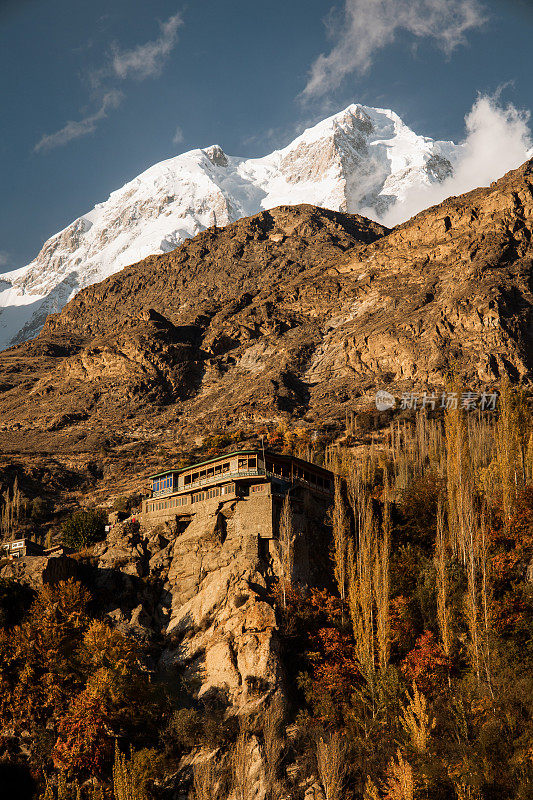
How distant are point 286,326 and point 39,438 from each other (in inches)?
1932

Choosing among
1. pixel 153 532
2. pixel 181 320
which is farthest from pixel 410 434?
pixel 181 320

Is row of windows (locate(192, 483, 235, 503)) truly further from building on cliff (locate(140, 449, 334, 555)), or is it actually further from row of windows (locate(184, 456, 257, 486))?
row of windows (locate(184, 456, 257, 486))

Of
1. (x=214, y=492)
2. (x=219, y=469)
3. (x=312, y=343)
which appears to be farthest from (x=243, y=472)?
(x=312, y=343)

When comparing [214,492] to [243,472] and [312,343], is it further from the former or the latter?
Result: [312,343]

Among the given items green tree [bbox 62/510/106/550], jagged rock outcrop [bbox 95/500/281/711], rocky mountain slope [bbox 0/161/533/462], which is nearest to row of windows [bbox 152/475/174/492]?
jagged rock outcrop [bbox 95/500/281/711]

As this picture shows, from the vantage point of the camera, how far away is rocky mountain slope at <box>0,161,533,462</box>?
101 metres

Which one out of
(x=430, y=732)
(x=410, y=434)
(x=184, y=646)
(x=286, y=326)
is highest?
(x=286, y=326)

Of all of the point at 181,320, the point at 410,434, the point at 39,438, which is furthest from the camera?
the point at 181,320

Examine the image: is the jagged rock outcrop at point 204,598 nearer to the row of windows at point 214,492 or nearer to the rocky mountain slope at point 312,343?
the row of windows at point 214,492

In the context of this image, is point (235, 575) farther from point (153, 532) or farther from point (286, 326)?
point (286, 326)

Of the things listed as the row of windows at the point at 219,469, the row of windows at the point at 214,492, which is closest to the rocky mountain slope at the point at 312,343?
the row of windows at the point at 219,469

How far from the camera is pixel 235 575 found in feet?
128

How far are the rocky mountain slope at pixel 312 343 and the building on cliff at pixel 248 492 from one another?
1810 inches

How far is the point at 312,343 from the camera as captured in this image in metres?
123
